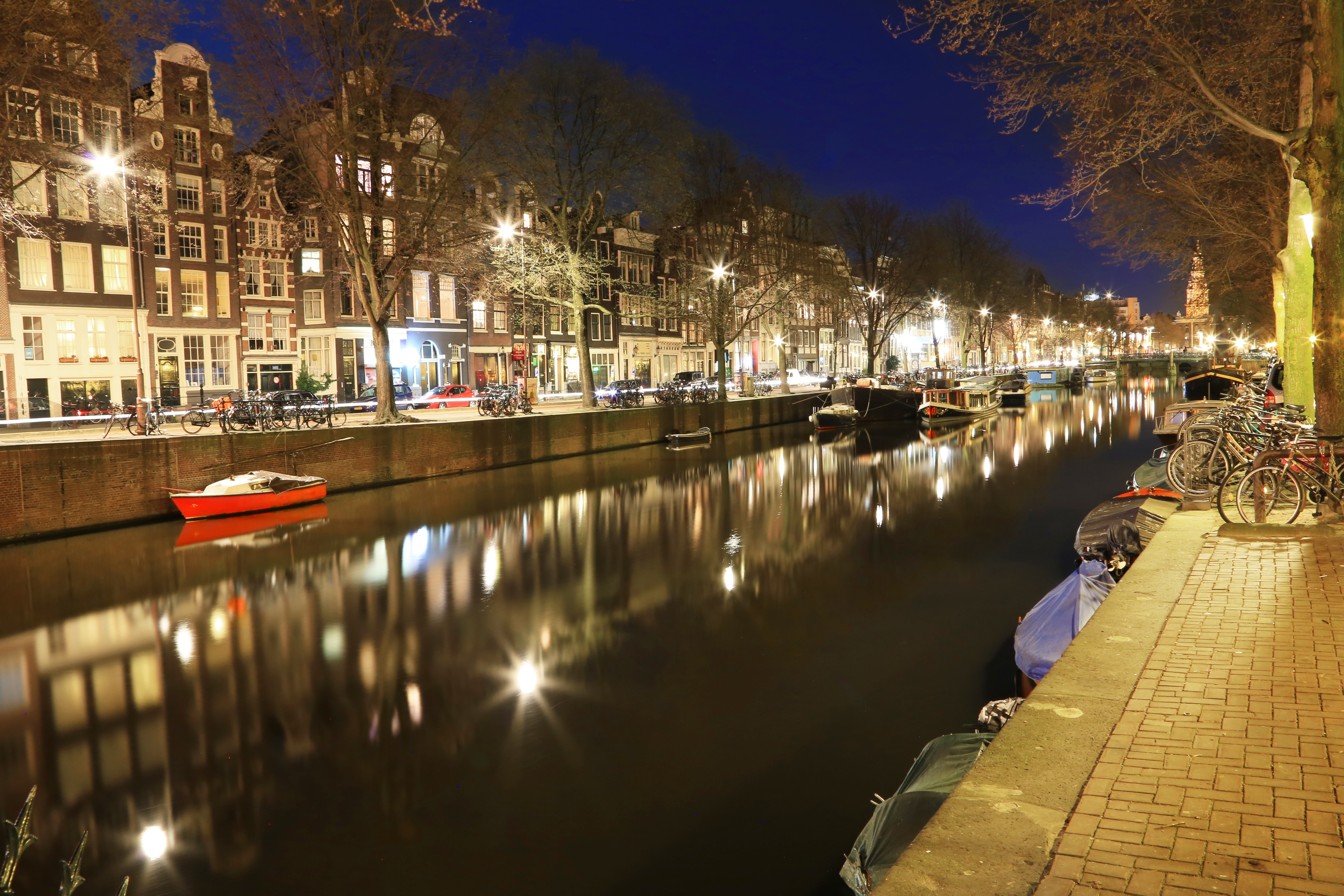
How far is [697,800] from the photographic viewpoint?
761 cm

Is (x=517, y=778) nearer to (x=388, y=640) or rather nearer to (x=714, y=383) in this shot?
(x=388, y=640)

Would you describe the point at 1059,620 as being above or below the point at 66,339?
below

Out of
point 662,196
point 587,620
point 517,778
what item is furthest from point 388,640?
point 662,196

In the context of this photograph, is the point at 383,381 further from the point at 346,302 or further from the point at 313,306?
the point at 313,306

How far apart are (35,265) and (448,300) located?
2029cm

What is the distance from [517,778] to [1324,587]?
23.0 ft

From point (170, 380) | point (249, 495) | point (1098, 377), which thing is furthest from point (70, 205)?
point (1098, 377)

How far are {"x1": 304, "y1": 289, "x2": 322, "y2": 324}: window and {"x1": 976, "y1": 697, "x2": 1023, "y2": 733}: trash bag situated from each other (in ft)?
150

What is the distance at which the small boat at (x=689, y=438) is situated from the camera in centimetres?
3903

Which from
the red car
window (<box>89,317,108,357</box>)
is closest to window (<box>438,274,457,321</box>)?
the red car

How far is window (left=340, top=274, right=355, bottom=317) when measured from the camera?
47219 millimetres

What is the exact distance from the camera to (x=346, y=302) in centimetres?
4778

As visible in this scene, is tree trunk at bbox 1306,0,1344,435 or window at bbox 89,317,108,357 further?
window at bbox 89,317,108,357

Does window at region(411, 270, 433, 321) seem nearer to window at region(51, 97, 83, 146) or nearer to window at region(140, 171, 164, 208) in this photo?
window at region(140, 171, 164, 208)
